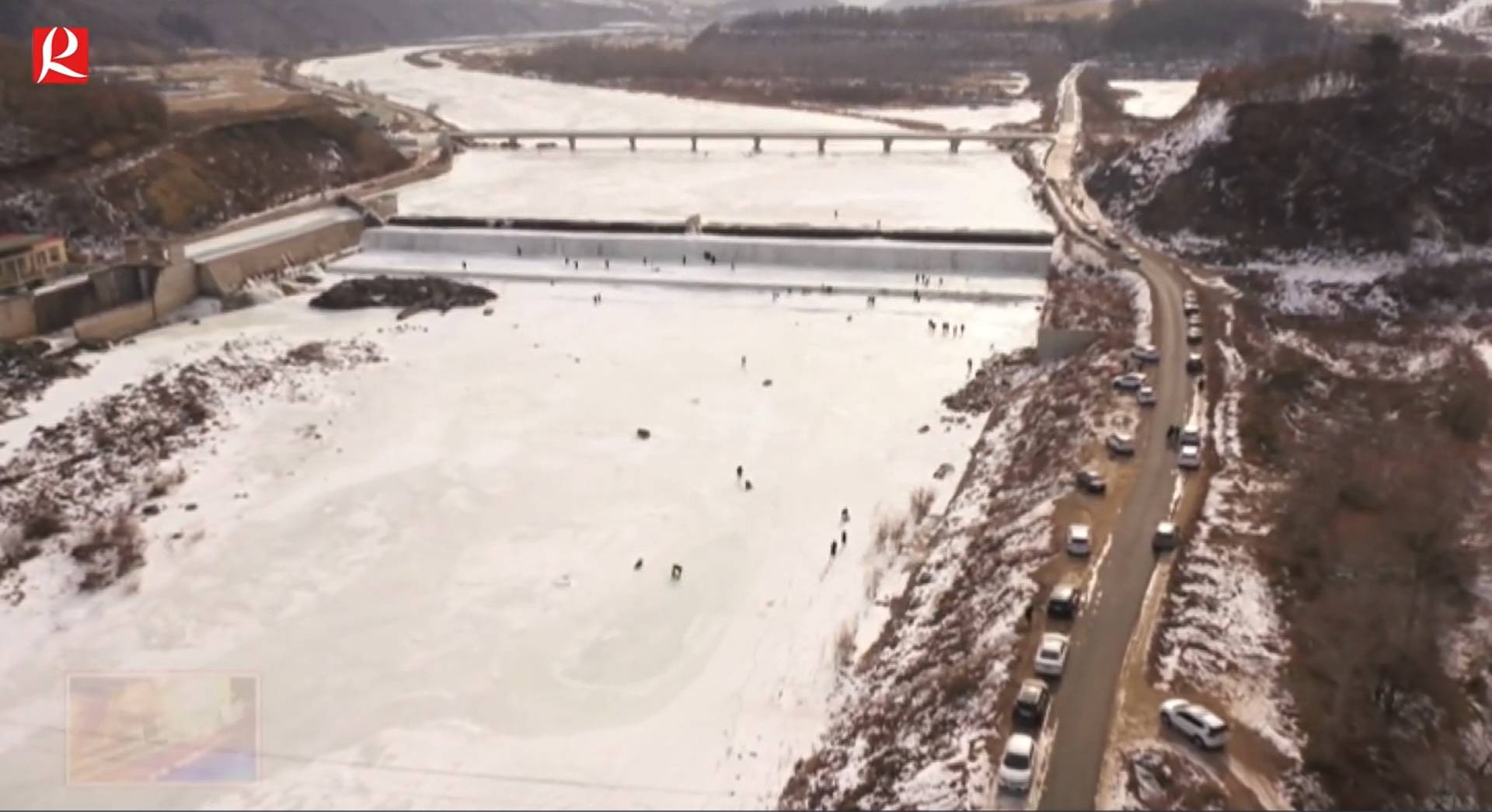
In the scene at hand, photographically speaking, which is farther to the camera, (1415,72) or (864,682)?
(1415,72)

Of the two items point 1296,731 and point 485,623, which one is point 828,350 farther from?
point 1296,731

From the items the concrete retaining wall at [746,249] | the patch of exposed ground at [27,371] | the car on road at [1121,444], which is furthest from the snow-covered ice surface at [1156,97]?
the patch of exposed ground at [27,371]

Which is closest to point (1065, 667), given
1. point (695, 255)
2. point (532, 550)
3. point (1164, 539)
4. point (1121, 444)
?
point (1164, 539)

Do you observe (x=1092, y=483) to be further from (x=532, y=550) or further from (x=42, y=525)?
(x=42, y=525)

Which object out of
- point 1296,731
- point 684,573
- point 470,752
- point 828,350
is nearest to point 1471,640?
point 1296,731

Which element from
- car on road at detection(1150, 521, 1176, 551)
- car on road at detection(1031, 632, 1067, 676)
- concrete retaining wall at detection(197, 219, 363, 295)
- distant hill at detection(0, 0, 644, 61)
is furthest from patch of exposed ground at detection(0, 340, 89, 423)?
distant hill at detection(0, 0, 644, 61)
